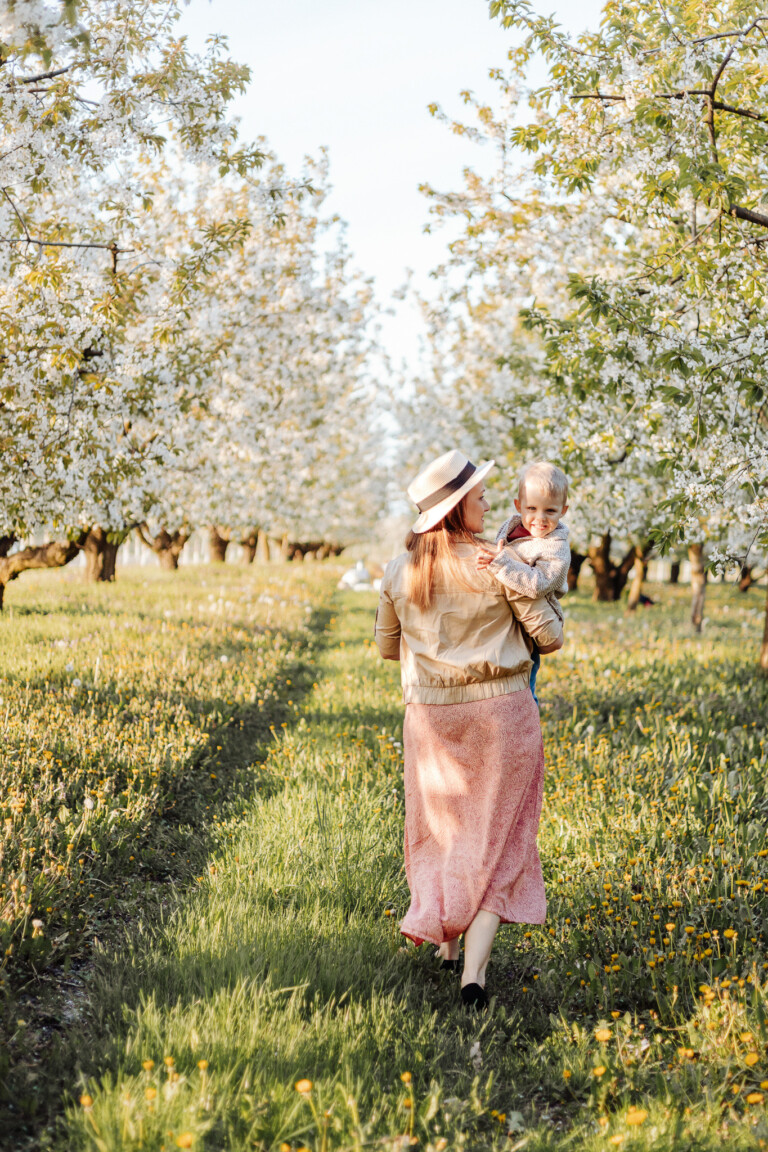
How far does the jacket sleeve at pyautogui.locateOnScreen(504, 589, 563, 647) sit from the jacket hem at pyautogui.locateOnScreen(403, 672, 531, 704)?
0.21 meters

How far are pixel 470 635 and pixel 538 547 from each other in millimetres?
456

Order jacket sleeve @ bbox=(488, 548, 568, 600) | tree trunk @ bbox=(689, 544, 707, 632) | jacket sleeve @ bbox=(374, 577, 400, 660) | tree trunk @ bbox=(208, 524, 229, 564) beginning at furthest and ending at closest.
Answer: tree trunk @ bbox=(208, 524, 229, 564)
tree trunk @ bbox=(689, 544, 707, 632)
jacket sleeve @ bbox=(374, 577, 400, 660)
jacket sleeve @ bbox=(488, 548, 568, 600)

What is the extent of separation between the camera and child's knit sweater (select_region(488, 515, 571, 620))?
3.50 meters

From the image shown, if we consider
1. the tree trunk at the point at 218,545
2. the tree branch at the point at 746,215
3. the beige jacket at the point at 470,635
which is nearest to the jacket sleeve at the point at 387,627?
the beige jacket at the point at 470,635

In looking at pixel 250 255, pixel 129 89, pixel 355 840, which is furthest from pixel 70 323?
pixel 250 255

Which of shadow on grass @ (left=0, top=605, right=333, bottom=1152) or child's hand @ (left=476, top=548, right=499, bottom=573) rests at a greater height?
child's hand @ (left=476, top=548, right=499, bottom=573)

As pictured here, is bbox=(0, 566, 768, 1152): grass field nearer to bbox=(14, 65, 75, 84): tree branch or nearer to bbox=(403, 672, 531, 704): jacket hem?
bbox=(403, 672, 531, 704): jacket hem

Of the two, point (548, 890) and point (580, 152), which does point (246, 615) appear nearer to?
point (580, 152)

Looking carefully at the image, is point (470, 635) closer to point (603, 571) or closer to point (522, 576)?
point (522, 576)

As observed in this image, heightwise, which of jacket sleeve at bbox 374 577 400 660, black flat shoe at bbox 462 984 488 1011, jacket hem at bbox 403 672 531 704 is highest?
jacket sleeve at bbox 374 577 400 660

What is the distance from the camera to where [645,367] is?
6992 millimetres

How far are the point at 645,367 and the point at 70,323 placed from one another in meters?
4.91

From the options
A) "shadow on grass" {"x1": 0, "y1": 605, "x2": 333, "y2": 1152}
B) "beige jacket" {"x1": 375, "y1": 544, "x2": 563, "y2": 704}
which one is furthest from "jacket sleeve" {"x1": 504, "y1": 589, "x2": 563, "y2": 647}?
"shadow on grass" {"x1": 0, "y1": 605, "x2": 333, "y2": 1152}

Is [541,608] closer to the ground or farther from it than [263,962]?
farther from it
